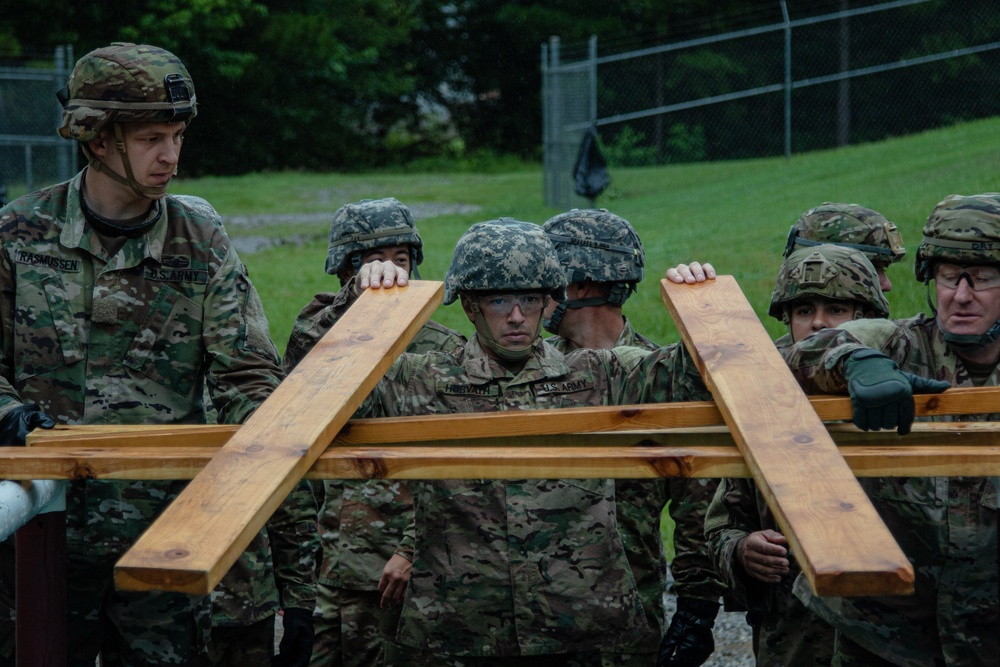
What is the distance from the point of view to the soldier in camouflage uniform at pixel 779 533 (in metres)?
4.55

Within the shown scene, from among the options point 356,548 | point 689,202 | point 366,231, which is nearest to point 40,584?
point 356,548

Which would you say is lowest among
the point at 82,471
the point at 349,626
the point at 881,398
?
the point at 349,626

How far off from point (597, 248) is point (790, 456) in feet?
9.98

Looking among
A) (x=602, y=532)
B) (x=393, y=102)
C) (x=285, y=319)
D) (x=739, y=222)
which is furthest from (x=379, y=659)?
(x=393, y=102)

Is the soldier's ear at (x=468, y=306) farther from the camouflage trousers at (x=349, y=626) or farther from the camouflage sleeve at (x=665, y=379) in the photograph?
the camouflage trousers at (x=349, y=626)

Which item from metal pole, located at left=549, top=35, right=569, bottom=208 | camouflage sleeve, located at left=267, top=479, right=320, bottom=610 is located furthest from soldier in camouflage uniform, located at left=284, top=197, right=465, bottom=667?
metal pole, located at left=549, top=35, right=569, bottom=208

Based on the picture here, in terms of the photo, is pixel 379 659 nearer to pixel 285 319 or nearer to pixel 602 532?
pixel 602 532

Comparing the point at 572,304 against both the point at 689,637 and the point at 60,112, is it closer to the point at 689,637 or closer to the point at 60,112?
the point at 689,637

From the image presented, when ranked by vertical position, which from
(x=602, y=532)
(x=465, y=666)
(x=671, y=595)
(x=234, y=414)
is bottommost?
(x=671, y=595)

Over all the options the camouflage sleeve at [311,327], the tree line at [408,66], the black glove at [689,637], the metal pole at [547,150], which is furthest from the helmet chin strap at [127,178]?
the tree line at [408,66]

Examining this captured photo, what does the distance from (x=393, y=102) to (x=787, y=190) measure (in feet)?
69.8

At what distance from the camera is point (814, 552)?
2307 millimetres

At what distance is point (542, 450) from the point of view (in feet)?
9.30

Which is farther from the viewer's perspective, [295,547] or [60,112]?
[60,112]
